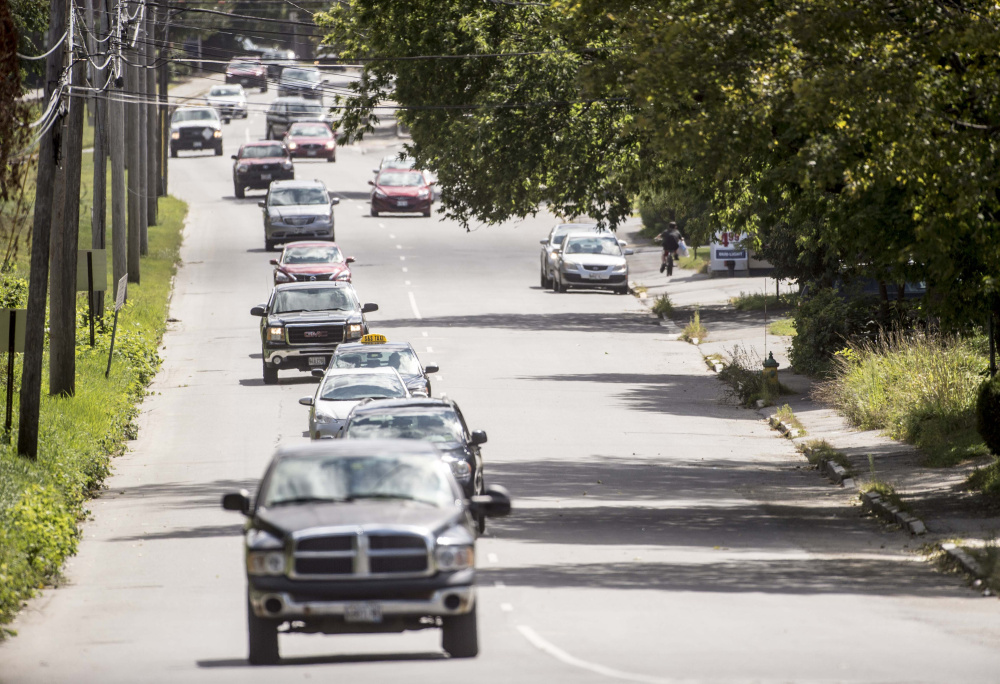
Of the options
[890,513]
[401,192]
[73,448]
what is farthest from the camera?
[401,192]

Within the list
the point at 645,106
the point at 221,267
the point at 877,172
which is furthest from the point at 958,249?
the point at 221,267

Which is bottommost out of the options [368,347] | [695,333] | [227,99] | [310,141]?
[695,333]

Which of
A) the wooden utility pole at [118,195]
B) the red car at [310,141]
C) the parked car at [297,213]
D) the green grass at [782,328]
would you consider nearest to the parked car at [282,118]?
the red car at [310,141]

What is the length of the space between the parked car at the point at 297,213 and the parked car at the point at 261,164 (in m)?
12.5

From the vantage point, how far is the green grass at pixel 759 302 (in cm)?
4556

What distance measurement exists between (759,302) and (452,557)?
121ft

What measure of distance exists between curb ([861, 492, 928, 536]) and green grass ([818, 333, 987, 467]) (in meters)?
2.89

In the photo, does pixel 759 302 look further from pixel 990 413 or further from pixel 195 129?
pixel 195 129

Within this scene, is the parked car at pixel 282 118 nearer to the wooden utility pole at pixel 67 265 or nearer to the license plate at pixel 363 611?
the wooden utility pole at pixel 67 265

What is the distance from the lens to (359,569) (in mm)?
10555

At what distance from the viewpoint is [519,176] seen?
32.9 m

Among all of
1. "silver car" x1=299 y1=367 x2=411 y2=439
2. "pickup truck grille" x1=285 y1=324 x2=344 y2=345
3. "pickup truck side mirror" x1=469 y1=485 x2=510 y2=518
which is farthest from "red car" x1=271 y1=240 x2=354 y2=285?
"pickup truck side mirror" x1=469 y1=485 x2=510 y2=518

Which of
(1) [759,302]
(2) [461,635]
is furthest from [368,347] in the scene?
(1) [759,302]

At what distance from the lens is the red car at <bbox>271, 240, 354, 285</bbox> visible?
137 ft
